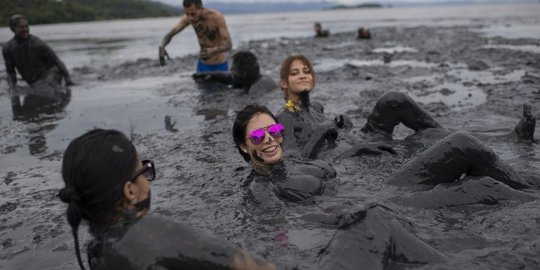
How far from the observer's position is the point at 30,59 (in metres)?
13.1

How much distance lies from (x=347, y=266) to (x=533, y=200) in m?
2.14

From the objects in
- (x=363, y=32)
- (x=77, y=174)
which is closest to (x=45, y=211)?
(x=77, y=174)

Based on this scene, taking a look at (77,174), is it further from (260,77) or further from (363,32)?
(363,32)

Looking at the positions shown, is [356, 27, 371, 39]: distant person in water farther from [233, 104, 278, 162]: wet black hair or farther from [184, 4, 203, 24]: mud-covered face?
[233, 104, 278, 162]: wet black hair

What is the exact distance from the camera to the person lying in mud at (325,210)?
3.10m

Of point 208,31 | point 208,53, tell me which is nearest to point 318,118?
point 208,53

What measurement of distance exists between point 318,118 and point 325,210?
2.19 meters

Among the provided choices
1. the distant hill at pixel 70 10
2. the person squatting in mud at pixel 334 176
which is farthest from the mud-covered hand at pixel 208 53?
the distant hill at pixel 70 10

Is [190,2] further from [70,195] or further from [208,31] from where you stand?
[70,195]

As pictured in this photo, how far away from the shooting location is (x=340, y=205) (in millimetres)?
4254

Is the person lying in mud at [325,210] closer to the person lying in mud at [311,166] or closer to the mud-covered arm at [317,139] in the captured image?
the person lying in mud at [311,166]

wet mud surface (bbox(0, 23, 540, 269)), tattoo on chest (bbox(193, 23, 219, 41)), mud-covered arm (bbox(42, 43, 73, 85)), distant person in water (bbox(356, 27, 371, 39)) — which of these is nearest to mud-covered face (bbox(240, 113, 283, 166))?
wet mud surface (bbox(0, 23, 540, 269))

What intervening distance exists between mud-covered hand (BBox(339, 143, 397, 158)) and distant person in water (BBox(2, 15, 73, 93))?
1084cm

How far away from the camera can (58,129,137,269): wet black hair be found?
7.40 ft
